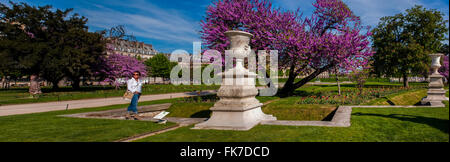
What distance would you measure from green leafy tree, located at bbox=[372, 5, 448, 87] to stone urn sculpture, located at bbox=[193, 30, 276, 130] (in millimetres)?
33221

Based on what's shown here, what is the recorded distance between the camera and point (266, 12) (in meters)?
20.2

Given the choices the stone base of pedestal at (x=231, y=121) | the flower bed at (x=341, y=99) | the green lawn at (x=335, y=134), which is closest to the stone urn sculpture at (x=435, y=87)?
the flower bed at (x=341, y=99)

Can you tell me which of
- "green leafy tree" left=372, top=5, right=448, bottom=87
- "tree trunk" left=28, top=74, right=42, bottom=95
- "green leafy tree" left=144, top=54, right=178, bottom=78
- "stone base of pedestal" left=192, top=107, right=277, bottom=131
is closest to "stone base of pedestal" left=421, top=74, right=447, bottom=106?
"stone base of pedestal" left=192, top=107, right=277, bottom=131

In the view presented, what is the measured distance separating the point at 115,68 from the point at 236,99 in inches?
1443

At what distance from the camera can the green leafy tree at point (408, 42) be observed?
111ft

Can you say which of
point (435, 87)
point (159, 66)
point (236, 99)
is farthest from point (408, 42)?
point (159, 66)

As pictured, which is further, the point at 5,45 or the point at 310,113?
the point at 5,45

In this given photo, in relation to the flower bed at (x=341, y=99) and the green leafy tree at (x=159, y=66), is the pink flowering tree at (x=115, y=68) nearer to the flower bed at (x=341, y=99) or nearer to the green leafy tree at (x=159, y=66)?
the flower bed at (x=341, y=99)
